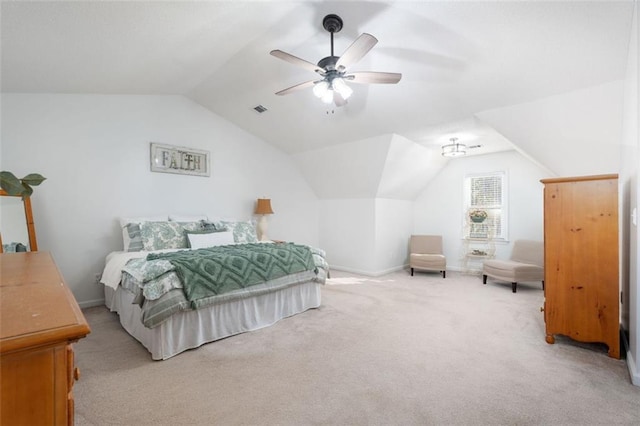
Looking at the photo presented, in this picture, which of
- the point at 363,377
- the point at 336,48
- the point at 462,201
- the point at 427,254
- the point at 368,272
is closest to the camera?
the point at 363,377

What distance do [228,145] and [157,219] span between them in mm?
1700

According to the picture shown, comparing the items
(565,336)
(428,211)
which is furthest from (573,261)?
(428,211)

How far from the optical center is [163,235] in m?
3.71

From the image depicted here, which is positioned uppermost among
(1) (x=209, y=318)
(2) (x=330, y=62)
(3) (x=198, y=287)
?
(2) (x=330, y=62)

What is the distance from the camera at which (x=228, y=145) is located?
500cm

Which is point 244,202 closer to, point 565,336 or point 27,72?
point 27,72

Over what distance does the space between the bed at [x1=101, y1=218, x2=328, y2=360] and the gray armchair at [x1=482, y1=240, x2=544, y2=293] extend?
2.93 m

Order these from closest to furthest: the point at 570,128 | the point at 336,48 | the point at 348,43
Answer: the point at 348,43 < the point at 336,48 < the point at 570,128

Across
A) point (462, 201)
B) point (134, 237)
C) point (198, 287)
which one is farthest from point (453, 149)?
point (134, 237)

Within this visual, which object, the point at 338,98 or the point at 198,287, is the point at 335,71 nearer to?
the point at 338,98

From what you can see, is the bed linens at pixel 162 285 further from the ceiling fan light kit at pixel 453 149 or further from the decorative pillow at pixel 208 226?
the ceiling fan light kit at pixel 453 149

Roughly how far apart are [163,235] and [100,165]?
1.21m

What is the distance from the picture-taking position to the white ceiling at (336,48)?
2.18 metres

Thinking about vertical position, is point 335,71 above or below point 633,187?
above
